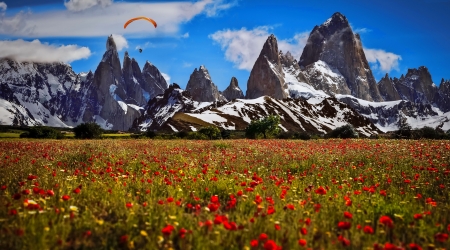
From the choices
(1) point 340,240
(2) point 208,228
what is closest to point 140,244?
(2) point 208,228

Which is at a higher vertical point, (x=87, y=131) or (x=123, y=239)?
(x=87, y=131)

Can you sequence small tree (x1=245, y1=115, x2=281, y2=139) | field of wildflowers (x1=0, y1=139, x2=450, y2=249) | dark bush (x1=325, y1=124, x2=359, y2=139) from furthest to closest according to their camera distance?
small tree (x1=245, y1=115, x2=281, y2=139) → dark bush (x1=325, y1=124, x2=359, y2=139) → field of wildflowers (x1=0, y1=139, x2=450, y2=249)

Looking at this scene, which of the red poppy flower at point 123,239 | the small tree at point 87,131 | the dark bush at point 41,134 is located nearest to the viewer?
the red poppy flower at point 123,239

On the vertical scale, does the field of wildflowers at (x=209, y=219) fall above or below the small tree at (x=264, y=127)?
below

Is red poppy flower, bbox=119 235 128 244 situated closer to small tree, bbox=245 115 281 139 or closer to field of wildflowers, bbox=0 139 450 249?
field of wildflowers, bbox=0 139 450 249

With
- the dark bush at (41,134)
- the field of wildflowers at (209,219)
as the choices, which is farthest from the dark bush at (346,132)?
the field of wildflowers at (209,219)

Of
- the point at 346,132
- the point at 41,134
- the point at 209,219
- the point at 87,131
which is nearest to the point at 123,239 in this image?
the point at 209,219

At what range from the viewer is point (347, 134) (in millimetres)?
67062

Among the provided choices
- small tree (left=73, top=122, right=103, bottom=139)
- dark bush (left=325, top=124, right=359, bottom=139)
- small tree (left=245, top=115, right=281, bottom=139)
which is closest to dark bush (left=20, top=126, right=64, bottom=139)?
small tree (left=73, top=122, right=103, bottom=139)

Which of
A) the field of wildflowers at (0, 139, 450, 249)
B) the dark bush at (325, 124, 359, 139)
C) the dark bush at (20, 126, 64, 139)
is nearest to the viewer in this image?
the field of wildflowers at (0, 139, 450, 249)

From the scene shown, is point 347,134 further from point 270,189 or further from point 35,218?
point 35,218

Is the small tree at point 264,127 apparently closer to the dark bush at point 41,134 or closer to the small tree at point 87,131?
the small tree at point 87,131

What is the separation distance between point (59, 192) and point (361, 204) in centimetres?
622

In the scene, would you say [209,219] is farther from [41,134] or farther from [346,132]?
[346,132]
